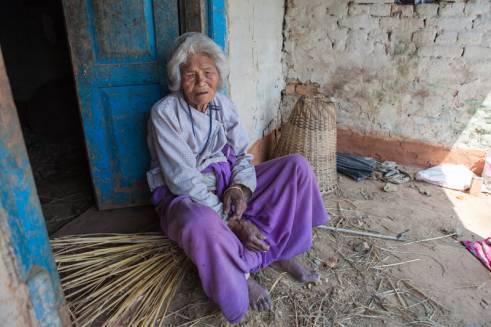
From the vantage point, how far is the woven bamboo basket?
10.0 ft

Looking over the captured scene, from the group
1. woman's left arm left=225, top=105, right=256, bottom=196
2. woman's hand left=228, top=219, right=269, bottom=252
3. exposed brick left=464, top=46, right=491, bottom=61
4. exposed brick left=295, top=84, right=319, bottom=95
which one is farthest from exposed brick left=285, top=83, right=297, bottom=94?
woman's hand left=228, top=219, right=269, bottom=252

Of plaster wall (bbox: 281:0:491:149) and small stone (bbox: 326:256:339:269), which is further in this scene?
plaster wall (bbox: 281:0:491:149)

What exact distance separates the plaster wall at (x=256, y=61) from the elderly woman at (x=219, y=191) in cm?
68

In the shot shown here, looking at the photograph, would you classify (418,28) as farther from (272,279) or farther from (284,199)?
(272,279)

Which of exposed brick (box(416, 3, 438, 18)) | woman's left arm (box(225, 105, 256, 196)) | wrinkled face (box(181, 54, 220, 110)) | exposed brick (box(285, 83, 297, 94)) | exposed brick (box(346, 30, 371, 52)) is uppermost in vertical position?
exposed brick (box(416, 3, 438, 18))

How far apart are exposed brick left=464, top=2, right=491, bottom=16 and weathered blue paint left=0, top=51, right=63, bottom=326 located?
355 cm

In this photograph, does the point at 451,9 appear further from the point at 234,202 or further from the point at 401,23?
the point at 234,202

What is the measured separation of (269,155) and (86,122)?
203 cm

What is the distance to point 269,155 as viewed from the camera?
381 cm

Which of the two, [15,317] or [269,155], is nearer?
[15,317]

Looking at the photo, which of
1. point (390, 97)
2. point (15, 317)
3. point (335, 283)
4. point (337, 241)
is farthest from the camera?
point (390, 97)

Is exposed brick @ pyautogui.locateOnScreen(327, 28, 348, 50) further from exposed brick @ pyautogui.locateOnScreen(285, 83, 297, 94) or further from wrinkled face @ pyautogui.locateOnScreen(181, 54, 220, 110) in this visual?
wrinkled face @ pyautogui.locateOnScreen(181, 54, 220, 110)

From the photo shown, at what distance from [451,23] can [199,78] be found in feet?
8.60

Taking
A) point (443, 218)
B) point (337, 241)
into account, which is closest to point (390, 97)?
point (443, 218)
